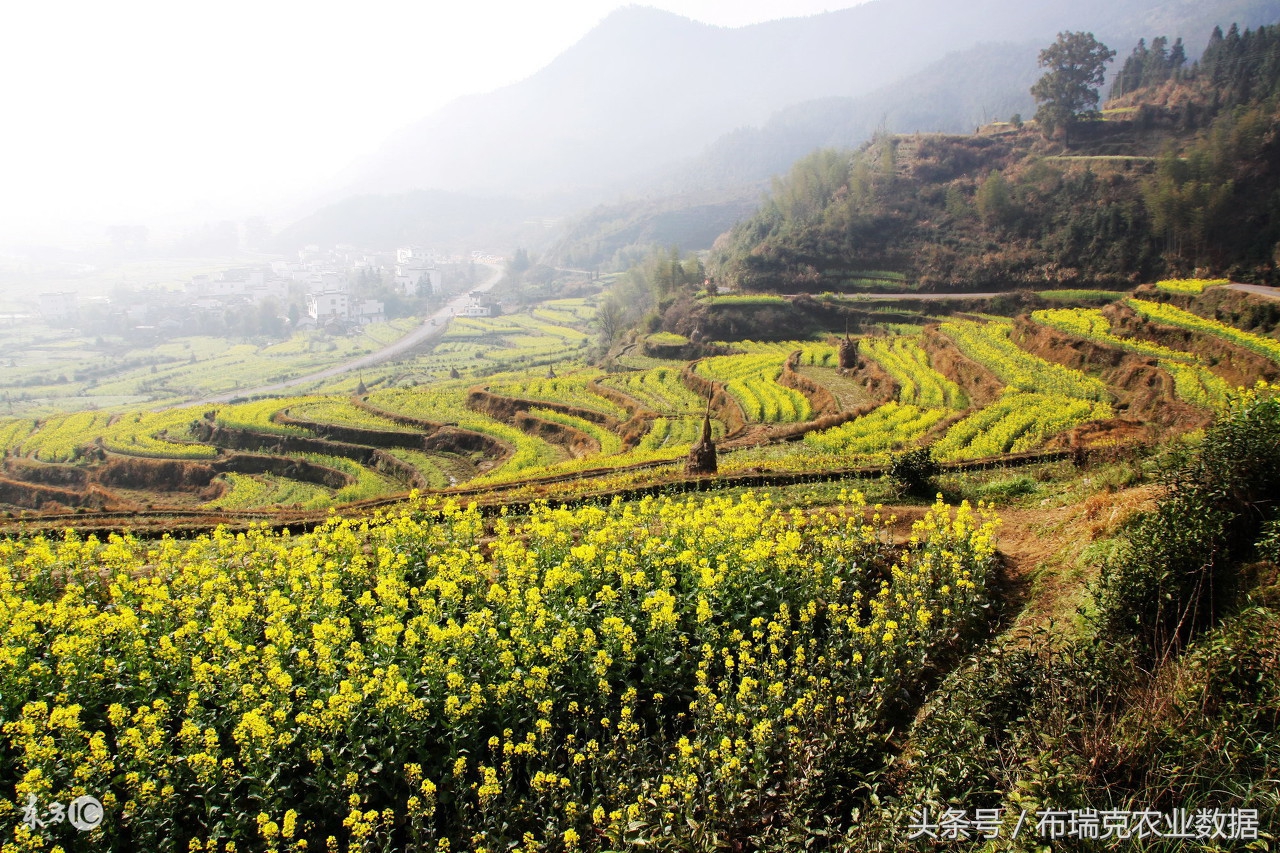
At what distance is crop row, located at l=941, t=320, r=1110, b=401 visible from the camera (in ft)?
84.5

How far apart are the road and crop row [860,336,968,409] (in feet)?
193

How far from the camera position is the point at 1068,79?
74.2m

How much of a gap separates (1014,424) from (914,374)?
11.0 metres

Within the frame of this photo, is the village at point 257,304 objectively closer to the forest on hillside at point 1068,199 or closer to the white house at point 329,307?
the white house at point 329,307

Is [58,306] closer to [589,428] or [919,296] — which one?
[589,428]

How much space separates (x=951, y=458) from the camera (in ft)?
61.9

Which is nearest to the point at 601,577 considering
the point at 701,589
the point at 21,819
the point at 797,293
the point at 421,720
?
the point at 701,589

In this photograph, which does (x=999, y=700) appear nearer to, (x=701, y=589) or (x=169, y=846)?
(x=701, y=589)

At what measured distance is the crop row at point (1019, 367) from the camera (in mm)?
25745

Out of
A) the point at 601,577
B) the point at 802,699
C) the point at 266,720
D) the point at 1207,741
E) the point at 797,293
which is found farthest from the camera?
the point at 797,293

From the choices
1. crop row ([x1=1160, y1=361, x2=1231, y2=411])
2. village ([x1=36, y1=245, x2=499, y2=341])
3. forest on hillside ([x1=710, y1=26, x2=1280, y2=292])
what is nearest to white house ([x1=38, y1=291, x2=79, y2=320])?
village ([x1=36, y1=245, x2=499, y2=341])

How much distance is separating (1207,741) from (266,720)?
7.34 m

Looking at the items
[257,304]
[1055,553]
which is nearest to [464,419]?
[1055,553]

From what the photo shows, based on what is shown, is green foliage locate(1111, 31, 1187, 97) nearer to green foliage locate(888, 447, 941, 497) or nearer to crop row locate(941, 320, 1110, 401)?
crop row locate(941, 320, 1110, 401)
